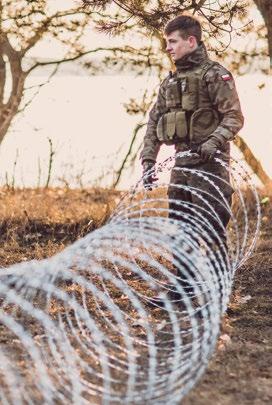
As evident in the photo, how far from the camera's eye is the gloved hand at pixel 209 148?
17.7ft

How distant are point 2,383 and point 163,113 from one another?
2.78m

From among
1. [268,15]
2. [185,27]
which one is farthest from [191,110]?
[268,15]

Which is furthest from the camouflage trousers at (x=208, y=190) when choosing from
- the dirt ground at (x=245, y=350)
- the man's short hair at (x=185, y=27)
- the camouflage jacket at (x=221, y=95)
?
the man's short hair at (x=185, y=27)

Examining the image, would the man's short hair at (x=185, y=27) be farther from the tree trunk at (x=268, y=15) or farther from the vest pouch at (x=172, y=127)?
the tree trunk at (x=268, y=15)

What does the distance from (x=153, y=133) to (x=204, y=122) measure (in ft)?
1.76

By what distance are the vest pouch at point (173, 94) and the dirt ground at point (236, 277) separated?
1.65 meters

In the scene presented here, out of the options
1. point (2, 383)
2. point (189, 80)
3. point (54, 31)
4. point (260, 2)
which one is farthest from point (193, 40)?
point (54, 31)

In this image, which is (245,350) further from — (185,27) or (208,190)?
(185,27)

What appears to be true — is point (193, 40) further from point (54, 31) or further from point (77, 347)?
point (54, 31)

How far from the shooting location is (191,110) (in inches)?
224

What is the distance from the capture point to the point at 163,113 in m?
6.02

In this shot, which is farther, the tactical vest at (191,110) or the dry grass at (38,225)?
the dry grass at (38,225)

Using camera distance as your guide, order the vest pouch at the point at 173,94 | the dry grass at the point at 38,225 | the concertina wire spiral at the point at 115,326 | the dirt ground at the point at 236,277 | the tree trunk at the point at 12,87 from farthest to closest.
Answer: the tree trunk at the point at 12,87 < the dry grass at the point at 38,225 < the vest pouch at the point at 173,94 < the dirt ground at the point at 236,277 < the concertina wire spiral at the point at 115,326

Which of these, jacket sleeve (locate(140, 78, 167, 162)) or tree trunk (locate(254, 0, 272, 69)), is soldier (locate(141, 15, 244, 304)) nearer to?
jacket sleeve (locate(140, 78, 167, 162))
